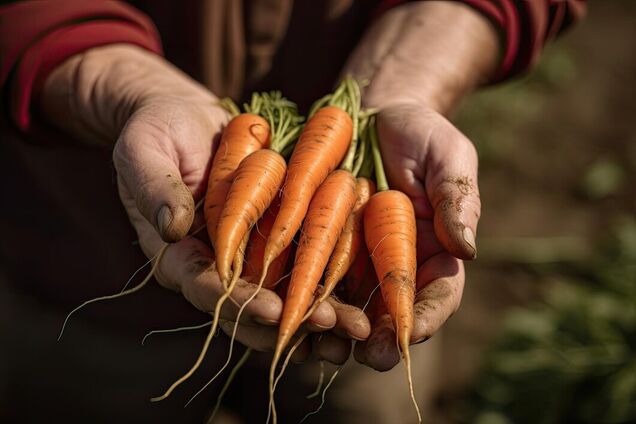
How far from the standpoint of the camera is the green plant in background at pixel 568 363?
3.73m

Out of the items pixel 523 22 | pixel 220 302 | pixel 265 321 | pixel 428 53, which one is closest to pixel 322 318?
pixel 265 321

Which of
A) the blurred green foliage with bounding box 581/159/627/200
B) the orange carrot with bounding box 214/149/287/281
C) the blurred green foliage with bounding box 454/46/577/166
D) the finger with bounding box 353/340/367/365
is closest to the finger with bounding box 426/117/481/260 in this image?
the finger with bounding box 353/340/367/365

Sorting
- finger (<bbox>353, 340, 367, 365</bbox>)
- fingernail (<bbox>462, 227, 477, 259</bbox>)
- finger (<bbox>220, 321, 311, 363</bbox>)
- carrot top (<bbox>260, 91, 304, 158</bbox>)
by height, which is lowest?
finger (<bbox>220, 321, 311, 363</bbox>)

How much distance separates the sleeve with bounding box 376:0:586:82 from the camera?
2832 mm

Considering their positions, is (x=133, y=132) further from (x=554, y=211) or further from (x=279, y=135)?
(x=554, y=211)

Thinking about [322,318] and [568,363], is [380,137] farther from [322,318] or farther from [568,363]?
[568,363]

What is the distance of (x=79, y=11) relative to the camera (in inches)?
99.8

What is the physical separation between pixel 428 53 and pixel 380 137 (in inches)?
23.3

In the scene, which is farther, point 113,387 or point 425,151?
point 113,387

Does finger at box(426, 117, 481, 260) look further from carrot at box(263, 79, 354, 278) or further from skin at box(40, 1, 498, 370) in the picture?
carrot at box(263, 79, 354, 278)

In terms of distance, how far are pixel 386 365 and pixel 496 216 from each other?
11.3ft

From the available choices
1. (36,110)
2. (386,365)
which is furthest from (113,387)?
(386,365)

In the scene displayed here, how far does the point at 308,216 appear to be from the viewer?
215 cm

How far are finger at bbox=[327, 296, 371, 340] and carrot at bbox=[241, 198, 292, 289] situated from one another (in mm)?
264
